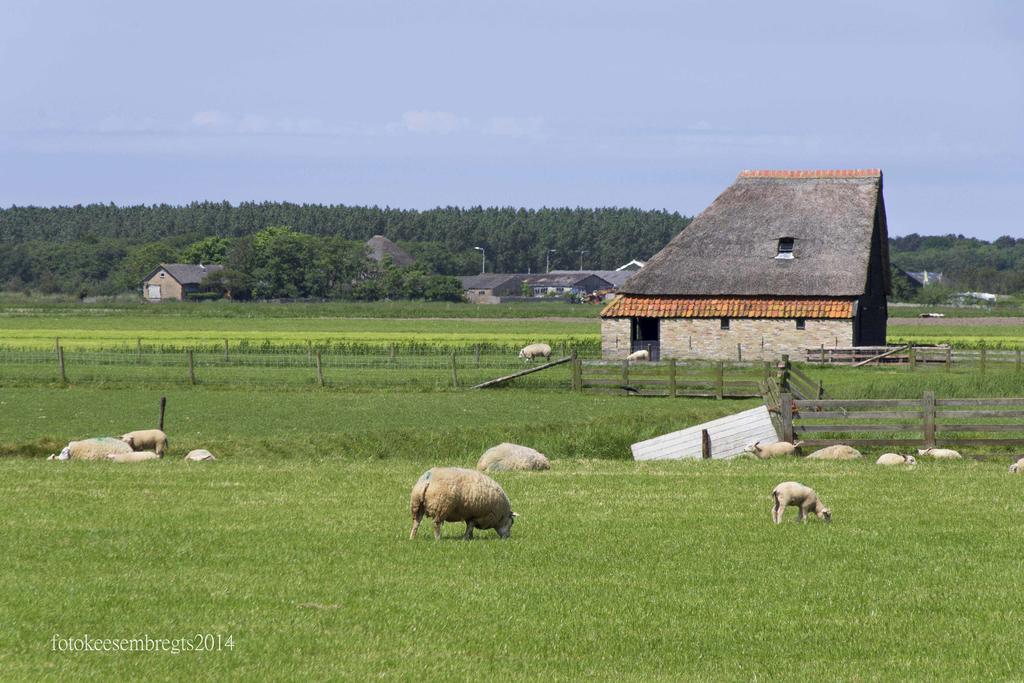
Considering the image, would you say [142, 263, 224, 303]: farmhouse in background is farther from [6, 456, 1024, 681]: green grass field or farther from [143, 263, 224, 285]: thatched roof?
[6, 456, 1024, 681]: green grass field

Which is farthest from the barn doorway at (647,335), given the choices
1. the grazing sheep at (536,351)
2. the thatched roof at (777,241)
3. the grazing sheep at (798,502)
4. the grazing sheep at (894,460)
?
the grazing sheep at (798,502)

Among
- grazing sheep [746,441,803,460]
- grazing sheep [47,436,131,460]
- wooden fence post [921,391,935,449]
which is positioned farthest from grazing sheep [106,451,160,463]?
wooden fence post [921,391,935,449]

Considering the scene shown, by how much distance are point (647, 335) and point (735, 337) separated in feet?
17.1

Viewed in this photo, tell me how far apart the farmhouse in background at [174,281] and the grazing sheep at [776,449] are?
146 meters

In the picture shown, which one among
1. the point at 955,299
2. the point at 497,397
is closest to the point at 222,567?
the point at 497,397

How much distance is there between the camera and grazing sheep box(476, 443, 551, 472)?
23375 millimetres

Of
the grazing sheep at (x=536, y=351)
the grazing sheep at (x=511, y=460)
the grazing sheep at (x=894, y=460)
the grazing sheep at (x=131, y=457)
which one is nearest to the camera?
the grazing sheep at (x=511, y=460)

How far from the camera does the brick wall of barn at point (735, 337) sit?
56125mm

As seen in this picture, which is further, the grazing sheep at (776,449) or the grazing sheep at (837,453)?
the grazing sheep at (776,449)

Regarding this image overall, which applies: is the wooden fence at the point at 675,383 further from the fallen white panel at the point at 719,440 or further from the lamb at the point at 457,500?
the lamb at the point at 457,500

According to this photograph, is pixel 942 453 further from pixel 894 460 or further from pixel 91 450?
pixel 91 450

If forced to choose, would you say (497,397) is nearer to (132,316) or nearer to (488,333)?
(488,333)

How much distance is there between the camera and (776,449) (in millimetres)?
26344

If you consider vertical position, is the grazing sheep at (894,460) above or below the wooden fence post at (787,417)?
below
